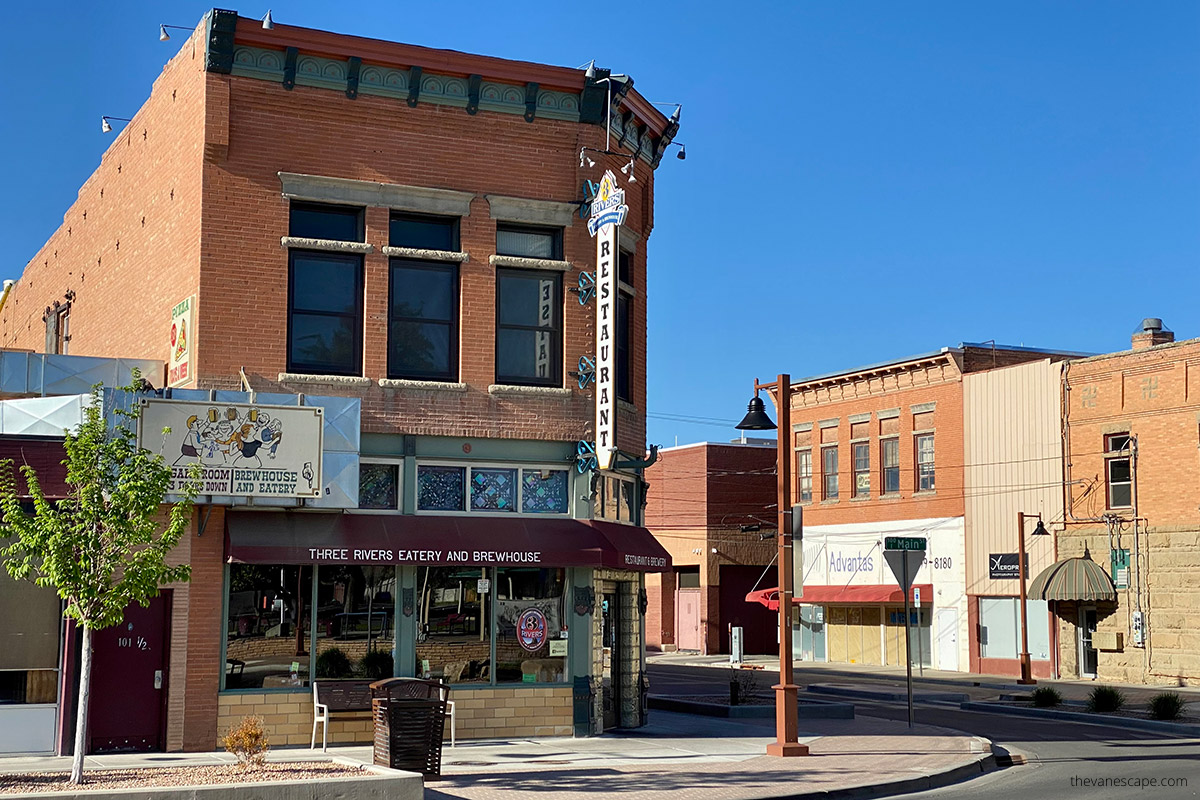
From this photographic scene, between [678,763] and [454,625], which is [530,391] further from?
[678,763]

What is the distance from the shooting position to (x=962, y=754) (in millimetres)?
18734

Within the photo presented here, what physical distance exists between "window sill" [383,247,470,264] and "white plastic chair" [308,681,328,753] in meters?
6.56

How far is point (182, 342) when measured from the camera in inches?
774

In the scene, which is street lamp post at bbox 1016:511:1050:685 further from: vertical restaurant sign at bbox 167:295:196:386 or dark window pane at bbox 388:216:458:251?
vertical restaurant sign at bbox 167:295:196:386

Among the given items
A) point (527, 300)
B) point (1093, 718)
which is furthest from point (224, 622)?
point (1093, 718)

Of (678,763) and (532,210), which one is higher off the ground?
(532,210)

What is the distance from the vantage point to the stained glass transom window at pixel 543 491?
68.0 feet

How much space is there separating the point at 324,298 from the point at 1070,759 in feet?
42.4

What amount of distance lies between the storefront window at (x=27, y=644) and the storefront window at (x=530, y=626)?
6315mm

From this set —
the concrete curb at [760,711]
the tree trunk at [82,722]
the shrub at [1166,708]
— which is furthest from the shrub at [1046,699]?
the tree trunk at [82,722]

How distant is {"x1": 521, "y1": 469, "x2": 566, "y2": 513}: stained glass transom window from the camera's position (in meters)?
20.7

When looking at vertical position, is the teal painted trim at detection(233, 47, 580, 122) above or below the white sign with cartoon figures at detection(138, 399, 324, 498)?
above

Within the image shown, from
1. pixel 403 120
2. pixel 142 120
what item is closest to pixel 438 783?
pixel 403 120

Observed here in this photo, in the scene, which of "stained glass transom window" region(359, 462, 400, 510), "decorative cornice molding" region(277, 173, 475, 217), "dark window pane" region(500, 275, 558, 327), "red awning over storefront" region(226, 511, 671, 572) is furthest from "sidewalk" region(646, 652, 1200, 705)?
"decorative cornice molding" region(277, 173, 475, 217)
